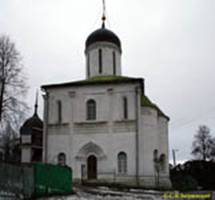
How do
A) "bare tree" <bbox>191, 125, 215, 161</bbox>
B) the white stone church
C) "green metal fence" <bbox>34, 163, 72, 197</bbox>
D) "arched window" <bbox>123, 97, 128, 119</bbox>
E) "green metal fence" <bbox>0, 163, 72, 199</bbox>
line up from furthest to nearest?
"bare tree" <bbox>191, 125, 215, 161</bbox> < "arched window" <bbox>123, 97, 128, 119</bbox> < the white stone church < "green metal fence" <bbox>34, 163, 72, 197</bbox> < "green metal fence" <bbox>0, 163, 72, 199</bbox>

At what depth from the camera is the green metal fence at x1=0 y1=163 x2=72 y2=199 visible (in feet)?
54.0

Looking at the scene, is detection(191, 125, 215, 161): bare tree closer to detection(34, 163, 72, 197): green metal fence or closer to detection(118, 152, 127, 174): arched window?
detection(118, 152, 127, 174): arched window

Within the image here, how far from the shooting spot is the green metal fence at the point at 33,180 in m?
16.5

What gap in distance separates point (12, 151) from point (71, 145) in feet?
52.1

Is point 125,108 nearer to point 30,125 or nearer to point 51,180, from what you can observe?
point 30,125

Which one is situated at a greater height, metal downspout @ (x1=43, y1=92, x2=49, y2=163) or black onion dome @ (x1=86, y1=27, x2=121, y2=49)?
black onion dome @ (x1=86, y1=27, x2=121, y2=49)

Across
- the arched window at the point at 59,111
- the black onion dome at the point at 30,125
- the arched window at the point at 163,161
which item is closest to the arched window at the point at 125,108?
the arched window at the point at 163,161

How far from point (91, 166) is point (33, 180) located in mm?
16178

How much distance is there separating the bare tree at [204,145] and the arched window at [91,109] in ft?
95.1

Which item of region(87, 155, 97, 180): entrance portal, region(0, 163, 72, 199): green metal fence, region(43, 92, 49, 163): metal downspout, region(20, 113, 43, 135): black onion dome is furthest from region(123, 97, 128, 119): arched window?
region(0, 163, 72, 199): green metal fence

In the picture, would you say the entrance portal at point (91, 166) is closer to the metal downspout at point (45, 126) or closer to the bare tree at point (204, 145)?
the metal downspout at point (45, 126)

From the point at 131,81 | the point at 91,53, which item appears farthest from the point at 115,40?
the point at 131,81

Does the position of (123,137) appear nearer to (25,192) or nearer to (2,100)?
(2,100)

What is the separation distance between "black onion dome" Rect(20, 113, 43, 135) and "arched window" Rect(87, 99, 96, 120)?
8415mm
